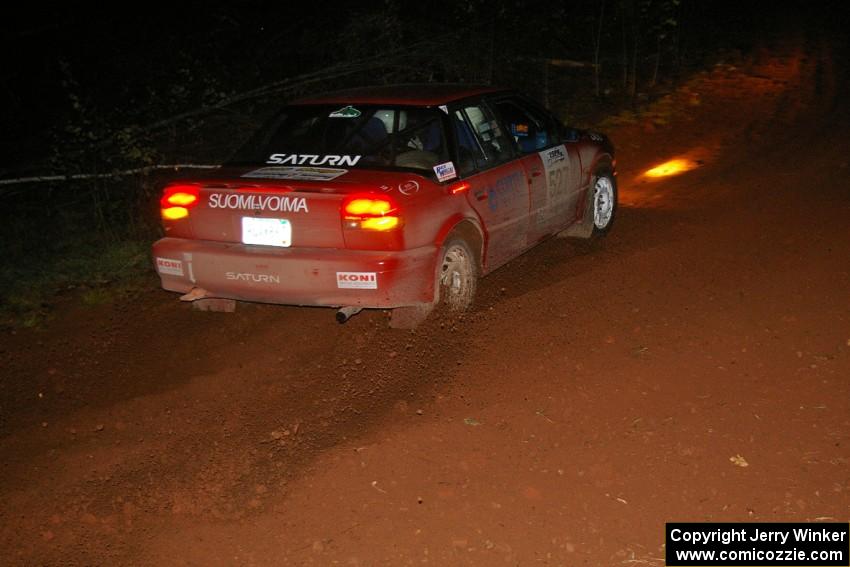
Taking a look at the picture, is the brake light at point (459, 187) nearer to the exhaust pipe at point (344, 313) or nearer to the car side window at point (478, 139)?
the car side window at point (478, 139)

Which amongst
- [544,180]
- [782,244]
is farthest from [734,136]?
[544,180]

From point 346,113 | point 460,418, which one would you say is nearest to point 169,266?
point 346,113

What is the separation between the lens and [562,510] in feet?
12.4

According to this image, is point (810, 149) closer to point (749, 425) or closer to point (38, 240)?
point (749, 425)

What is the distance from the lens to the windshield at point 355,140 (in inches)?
228

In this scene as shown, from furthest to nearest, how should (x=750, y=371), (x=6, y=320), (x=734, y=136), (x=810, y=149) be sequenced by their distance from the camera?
(x=734, y=136), (x=810, y=149), (x=6, y=320), (x=750, y=371)

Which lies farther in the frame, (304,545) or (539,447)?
(539,447)

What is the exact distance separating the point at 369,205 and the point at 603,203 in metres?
3.52

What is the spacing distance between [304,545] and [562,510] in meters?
1.13

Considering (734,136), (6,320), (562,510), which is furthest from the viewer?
(734,136)

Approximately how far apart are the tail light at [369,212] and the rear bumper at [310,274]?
0.55 feet

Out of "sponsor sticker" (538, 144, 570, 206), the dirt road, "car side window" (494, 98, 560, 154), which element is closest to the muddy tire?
the dirt road

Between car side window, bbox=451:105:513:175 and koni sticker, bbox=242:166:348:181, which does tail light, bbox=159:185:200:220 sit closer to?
koni sticker, bbox=242:166:348:181

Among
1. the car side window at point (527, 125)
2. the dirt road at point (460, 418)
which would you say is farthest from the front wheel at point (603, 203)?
the car side window at point (527, 125)
